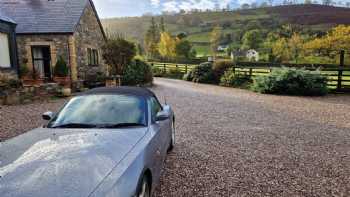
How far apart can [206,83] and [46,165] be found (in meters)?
18.8

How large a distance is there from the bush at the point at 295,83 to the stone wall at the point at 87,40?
11105 millimetres

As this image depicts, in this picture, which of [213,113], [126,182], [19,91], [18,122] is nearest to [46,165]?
[126,182]

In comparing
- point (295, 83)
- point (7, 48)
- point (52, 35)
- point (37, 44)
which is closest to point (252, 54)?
point (295, 83)

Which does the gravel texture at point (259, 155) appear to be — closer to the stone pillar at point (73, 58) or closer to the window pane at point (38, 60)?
Result: the stone pillar at point (73, 58)

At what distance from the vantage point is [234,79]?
17.8 metres

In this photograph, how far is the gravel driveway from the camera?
361 cm

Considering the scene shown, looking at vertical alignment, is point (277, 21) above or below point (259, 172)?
above

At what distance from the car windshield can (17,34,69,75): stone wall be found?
12.3m

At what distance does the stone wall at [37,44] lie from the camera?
567 inches

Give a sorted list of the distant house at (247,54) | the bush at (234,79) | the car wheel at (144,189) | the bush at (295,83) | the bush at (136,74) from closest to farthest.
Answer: the car wheel at (144,189)
the bush at (295,83)
the bush at (136,74)
the bush at (234,79)
the distant house at (247,54)

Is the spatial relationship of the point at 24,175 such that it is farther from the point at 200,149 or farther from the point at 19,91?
the point at 19,91

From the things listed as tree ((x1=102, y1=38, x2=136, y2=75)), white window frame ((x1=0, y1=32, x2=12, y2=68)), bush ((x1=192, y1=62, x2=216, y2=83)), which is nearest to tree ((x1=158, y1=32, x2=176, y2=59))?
bush ((x1=192, y1=62, x2=216, y2=83))

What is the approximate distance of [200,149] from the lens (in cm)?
514

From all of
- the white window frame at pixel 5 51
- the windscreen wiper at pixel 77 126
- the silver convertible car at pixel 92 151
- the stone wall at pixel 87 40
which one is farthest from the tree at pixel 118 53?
the windscreen wiper at pixel 77 126
